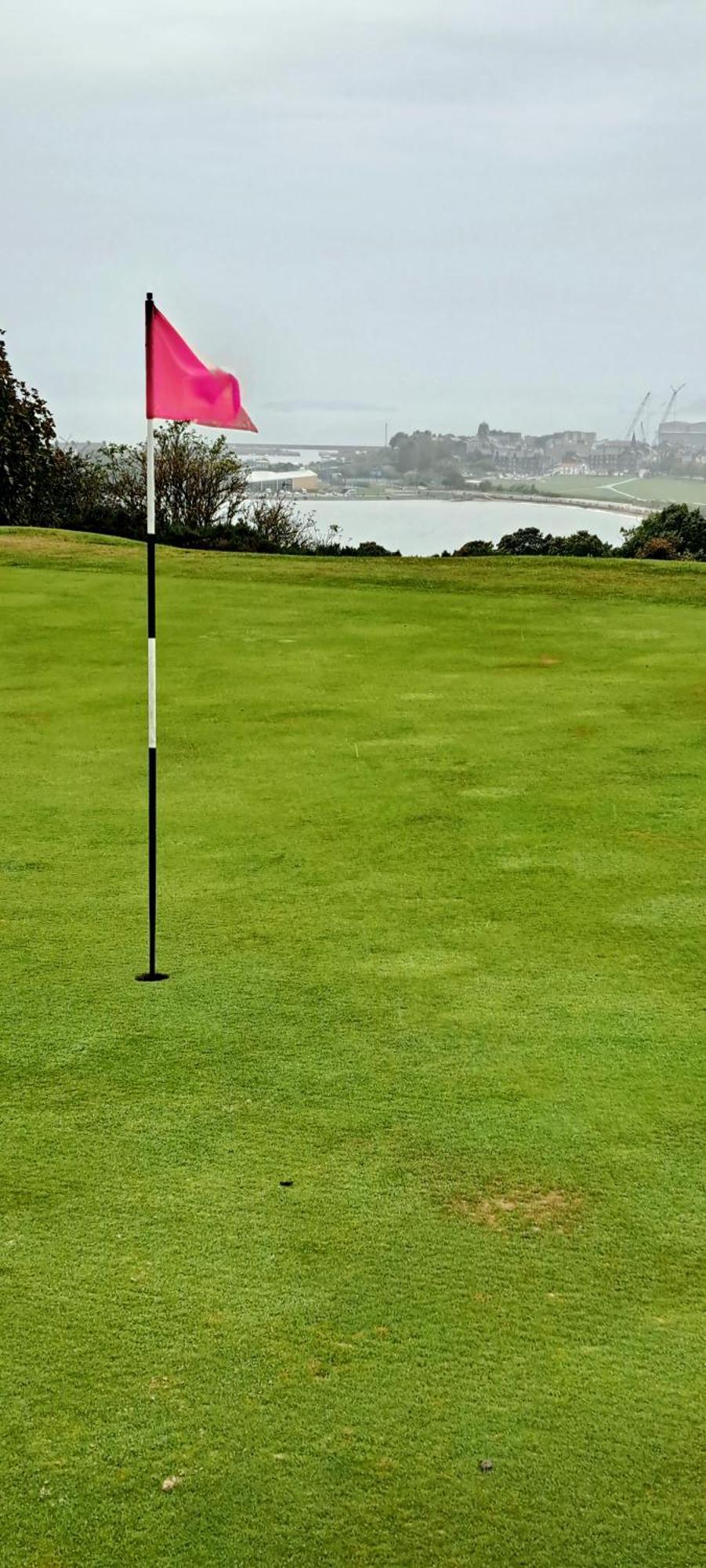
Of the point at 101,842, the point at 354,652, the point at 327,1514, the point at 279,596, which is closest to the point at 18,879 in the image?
the point at 101,842

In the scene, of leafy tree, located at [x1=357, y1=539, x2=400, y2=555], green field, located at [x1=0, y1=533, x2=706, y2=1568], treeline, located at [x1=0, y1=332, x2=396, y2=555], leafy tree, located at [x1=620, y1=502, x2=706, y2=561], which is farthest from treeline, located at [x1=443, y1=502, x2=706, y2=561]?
green field, located at [x1=0, y1=533, x2=706, y2=1568]

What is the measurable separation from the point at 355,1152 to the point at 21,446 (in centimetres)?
2974

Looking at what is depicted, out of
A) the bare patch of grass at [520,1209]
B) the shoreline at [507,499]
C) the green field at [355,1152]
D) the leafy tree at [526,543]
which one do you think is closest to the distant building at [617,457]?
the shoreline at [507,499]

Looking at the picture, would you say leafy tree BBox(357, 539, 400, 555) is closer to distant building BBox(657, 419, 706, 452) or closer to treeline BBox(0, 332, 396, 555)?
treeline BBox(0, 332, 396, 555)

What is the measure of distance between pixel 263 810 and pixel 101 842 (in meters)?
0.81

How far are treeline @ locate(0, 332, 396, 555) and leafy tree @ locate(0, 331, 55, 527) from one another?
2 cm

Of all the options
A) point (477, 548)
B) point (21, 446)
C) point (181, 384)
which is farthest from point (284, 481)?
point (181, 384)

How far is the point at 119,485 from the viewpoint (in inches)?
1470

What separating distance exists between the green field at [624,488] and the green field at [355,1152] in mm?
23910

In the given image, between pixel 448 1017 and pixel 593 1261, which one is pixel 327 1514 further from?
pixel 448 1017

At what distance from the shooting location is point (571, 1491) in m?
2.42

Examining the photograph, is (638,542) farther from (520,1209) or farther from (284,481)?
(520,1209)

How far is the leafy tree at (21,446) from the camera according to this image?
30750 millimetres

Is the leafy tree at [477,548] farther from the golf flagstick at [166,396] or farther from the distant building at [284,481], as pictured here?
the golf flagstick at [166,396]
